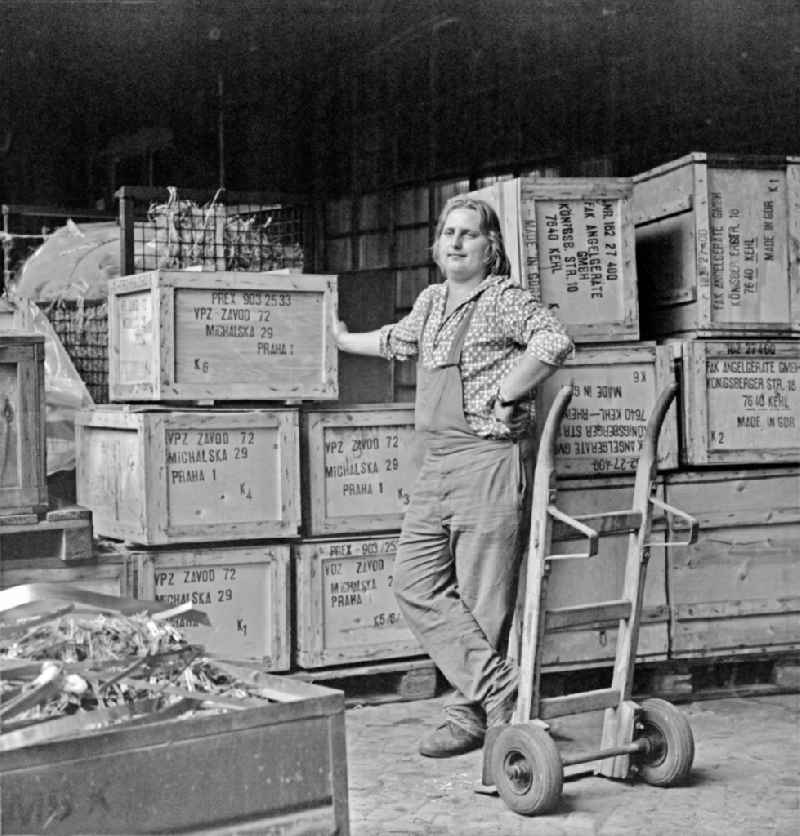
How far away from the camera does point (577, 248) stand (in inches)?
243

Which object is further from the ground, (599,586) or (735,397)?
(735,397)

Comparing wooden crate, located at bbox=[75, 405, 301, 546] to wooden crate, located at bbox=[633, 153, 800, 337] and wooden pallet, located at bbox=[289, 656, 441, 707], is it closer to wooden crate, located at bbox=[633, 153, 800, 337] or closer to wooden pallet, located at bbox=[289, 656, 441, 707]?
wooden pallet, located at bbox=[289, 656, 441, 707]

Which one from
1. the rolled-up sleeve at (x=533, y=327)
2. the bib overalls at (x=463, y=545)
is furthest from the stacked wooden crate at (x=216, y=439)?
the rolled-up sleeve at (x=533, y=327)

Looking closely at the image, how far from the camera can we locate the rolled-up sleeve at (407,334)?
5.65 m

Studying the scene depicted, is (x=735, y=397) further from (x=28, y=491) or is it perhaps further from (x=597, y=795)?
(x=28, y=491)

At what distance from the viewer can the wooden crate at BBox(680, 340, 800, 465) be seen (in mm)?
6336

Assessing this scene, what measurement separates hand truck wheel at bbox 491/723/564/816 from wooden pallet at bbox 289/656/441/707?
1.62 m

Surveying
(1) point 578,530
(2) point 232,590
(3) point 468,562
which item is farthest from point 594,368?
(2) point 232,590

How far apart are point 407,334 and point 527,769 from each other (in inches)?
79.4

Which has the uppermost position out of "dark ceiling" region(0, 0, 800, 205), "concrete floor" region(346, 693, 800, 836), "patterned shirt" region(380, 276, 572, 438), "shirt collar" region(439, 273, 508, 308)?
"dark ceiling" region(0, 0, 800, 205)

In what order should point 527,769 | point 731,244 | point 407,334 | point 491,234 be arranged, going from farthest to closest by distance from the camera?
1. point 731,244
2. point 407,334
3. point 491,234
4. point 527,769

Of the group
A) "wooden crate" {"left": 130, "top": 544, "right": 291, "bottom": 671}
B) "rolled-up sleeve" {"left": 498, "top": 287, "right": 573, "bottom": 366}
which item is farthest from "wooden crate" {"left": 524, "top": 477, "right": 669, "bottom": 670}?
"wooden crate" {"left": 130, "top": 544, "right": 291, "bottom": 671}

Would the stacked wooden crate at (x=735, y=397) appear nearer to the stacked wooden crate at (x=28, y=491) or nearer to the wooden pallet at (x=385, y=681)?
the wooden pallet at (x=385, y=681)

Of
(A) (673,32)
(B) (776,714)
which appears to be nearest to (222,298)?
(B) (776,714)
